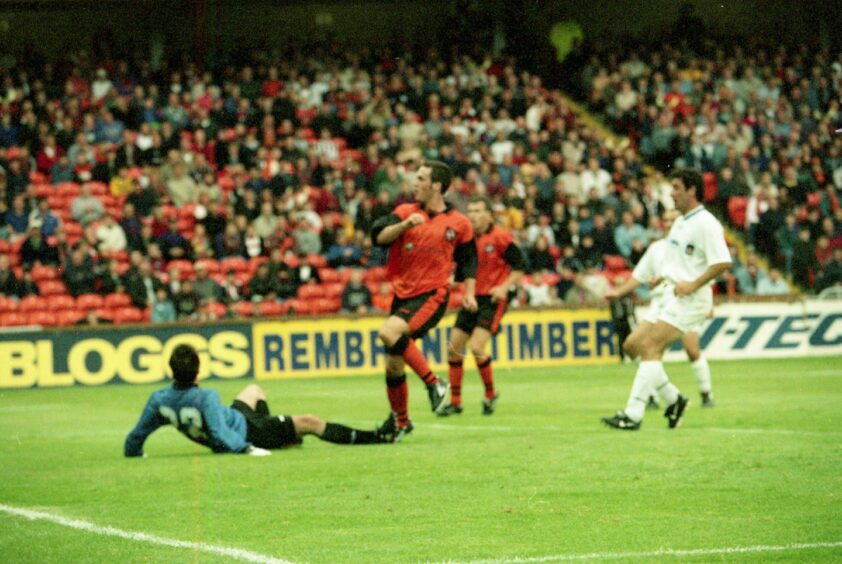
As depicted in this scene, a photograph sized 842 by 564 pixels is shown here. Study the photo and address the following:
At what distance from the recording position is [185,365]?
36.0ft

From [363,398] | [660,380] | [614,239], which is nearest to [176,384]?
[660,380]

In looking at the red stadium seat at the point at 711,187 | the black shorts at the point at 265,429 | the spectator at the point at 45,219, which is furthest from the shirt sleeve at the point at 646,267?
the red stadium seat at the point at 711,187

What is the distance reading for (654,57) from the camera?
114 feet

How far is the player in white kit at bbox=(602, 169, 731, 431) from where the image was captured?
40.5ft

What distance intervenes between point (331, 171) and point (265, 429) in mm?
16879

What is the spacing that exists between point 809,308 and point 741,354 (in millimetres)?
1542

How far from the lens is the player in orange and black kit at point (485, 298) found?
15.9 m

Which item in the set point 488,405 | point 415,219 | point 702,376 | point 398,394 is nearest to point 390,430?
point 398,394

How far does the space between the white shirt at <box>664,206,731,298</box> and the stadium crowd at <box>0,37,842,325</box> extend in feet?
42.3

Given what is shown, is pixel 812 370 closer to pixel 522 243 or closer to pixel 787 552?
pixel 522 243

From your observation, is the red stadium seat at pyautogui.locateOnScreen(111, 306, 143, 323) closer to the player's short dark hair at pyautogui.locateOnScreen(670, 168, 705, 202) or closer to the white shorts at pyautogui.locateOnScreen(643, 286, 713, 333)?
the white shorts at pyautogui.locateOnScreen(643, 286, 713, 333)

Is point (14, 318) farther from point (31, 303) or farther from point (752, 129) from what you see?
point (752, 129)

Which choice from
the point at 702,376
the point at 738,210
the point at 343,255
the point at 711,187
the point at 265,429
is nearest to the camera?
the point at 265,429

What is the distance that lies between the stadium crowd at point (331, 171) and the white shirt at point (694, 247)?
508 inches
